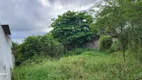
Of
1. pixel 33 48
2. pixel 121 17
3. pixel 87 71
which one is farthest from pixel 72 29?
pixel 121 17

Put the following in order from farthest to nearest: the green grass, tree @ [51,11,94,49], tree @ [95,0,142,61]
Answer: tree @ [51,11,94,49]
tree @ [95,0,142,61]
the green grass

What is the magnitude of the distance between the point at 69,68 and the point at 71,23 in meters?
8.60

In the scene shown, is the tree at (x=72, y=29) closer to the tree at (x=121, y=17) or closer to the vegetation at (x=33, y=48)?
the vegetation at (x=33, y=48)

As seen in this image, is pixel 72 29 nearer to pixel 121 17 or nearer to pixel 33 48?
pixel 33 48

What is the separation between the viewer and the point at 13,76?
7.61 metres

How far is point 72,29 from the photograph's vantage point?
15789 millimetres

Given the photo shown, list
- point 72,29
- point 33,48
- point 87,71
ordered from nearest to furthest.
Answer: point 87,71 < point 33,48 < point 72,29

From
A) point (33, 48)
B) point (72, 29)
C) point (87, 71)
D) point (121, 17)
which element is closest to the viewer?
point (121, 17)

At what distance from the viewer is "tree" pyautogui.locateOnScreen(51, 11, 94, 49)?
1573 cm

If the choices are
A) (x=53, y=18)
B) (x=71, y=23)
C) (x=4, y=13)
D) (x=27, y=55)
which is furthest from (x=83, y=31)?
(x=4, y=13)

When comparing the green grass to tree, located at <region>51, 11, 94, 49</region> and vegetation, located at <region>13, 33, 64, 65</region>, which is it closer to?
vegetation, located at <region>13, 33, 64, 65</region>

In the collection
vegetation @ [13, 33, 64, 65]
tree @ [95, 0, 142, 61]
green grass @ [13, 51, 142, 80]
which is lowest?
green grass @ [13, 51, 142, 80]

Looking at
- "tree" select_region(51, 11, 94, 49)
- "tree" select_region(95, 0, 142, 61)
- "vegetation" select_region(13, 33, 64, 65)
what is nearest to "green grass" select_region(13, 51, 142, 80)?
"tree" select_region(95, 0, 142, 61)

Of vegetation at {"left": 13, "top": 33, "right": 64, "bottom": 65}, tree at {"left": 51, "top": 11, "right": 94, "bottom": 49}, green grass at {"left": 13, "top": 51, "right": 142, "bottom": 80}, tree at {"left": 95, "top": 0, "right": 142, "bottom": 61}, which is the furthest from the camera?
tree at {"left": 51, "top": 11, "right": 94, "bottom": 49}
